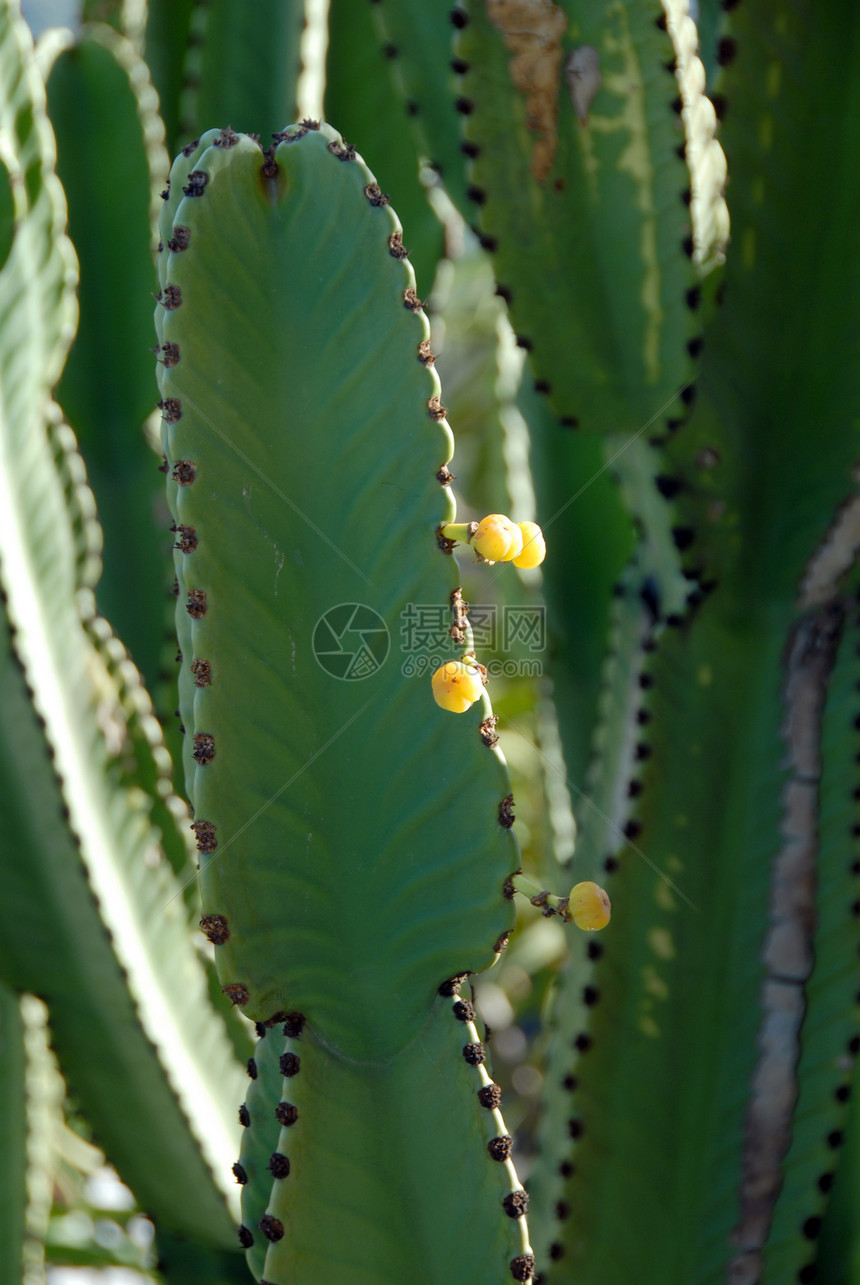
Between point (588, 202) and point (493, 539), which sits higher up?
point (588, 202)

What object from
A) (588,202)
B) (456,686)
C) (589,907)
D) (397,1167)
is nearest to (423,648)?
(456,686)

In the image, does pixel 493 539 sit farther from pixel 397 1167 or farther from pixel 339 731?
pixel 397 1167

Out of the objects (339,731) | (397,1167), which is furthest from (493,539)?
(397,1167)

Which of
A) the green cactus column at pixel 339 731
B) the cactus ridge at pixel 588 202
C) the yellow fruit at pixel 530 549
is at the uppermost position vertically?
the cactus ridge at pixel 588 202

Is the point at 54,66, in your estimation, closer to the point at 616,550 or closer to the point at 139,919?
the point at 616,550

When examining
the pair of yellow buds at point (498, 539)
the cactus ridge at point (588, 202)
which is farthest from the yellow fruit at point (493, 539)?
the cactus ridge at point (588, 202)

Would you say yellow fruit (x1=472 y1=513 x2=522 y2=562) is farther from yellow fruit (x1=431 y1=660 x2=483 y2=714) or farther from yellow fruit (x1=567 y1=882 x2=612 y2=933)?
yellow fruit (x1=567 y1=882 x2=612 y2=933)

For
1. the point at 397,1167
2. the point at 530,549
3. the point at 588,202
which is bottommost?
the point at 397,1167

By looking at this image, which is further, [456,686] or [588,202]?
[588,202]

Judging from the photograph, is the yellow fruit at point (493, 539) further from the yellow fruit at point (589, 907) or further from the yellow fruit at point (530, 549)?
the yellow fruit at point (589, 907)
